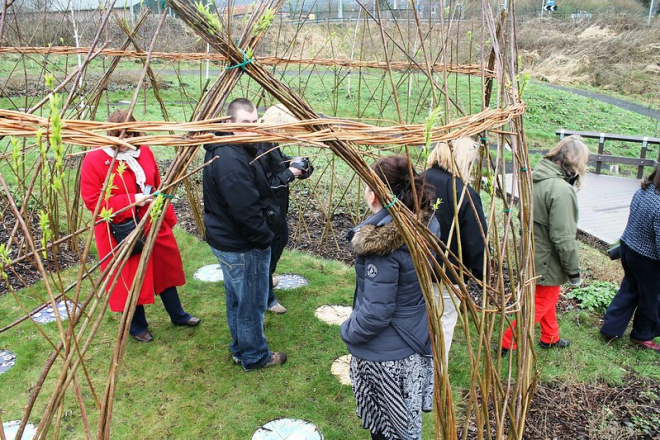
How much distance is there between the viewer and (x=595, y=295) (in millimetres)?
4242

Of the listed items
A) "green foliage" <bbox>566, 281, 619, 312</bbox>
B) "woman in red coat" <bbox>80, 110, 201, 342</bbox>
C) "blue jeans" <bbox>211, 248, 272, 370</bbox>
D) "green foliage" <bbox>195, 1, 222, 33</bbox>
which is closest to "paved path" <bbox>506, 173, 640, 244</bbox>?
"green foliage" <bbox>566, 281, 619, 312</bbox>

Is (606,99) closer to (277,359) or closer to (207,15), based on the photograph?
(277,359)

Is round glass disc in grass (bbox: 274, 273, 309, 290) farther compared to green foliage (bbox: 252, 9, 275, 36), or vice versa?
round glass disc in grass (bbox: 274, 273, 309, 290)

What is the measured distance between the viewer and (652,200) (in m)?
3.28

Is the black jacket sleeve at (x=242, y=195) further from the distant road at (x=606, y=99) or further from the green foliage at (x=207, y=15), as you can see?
the distant road at (x=606, y=99)

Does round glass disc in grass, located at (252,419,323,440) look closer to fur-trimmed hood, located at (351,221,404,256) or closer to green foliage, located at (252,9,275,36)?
fur-trimmed hood, located at (351,221,404,256)

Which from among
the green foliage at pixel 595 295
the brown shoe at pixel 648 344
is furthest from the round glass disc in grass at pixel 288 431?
the green foliage at pixel 595 295

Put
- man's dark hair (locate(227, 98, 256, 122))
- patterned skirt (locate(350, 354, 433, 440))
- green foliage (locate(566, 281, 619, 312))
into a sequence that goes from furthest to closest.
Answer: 1. green foliage (locate(566, 281, 619, 312))
2. man's dark hair (locate(227, 98, 256, 122))
3. patterned skirt (locate(350, 354, 433, 440))

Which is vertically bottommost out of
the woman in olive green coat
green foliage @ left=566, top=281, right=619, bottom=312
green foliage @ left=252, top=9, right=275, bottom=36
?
green foliage @ left=566, top=281, right=619, bottom=312

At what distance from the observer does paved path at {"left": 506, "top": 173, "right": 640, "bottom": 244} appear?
5.86 m

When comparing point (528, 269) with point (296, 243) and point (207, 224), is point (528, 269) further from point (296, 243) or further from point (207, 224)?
point (296, 243)

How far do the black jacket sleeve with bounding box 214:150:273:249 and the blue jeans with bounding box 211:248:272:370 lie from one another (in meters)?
0.16

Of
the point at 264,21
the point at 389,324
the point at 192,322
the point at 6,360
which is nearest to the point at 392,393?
the point at 389,324

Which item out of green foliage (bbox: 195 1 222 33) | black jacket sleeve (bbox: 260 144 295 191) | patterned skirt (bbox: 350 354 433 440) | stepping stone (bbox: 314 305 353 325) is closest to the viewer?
green foliage (bbox: 195 1 222 33)
